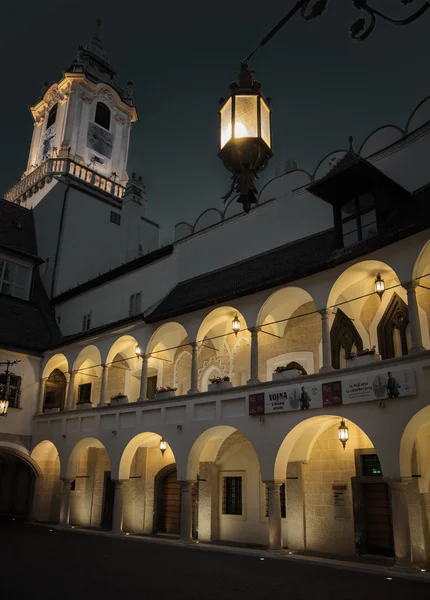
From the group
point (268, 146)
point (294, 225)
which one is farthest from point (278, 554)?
point (268, 146)

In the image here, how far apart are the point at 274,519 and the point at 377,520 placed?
318 centimetres

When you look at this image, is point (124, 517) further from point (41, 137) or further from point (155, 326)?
point (41, 137)

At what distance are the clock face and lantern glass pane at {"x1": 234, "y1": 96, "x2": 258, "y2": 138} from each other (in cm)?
3898

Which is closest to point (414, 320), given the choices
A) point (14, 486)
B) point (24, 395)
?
point (24, 395)

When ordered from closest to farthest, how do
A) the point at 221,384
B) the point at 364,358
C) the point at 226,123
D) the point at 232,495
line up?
the point at 226,123
the point at 364,358
the point at 221,384
the point at 232,495

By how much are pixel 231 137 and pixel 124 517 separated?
2127cm

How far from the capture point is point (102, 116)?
42.3 metres

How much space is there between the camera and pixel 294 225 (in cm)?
2061

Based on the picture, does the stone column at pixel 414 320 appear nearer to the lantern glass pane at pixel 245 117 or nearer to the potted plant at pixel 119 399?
the lantern glass pane at pixel 245 117

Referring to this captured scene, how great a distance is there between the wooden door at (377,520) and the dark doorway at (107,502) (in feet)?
40.7

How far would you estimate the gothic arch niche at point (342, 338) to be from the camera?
1773 cm

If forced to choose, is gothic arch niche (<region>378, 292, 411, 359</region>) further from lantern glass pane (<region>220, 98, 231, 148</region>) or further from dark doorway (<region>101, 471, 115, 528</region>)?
dark doorway (<region>101, 471, 115, 528</region>)

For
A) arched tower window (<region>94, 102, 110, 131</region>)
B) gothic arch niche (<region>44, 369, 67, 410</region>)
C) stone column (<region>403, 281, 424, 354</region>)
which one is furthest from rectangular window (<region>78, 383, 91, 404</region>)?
arched tower window (<region>94, 102, 110, 131</region>)

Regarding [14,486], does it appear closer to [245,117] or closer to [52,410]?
[52,410]
